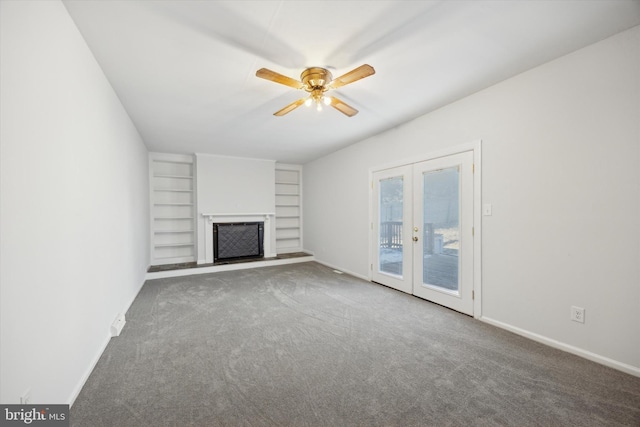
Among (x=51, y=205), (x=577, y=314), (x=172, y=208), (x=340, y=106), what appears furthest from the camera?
(x=172, y=208)

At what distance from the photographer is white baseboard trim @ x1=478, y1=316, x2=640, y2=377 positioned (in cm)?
189

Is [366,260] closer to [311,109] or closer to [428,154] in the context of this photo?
[428,154]

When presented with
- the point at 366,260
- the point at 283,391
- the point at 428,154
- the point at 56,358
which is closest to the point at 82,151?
the point at 56,358

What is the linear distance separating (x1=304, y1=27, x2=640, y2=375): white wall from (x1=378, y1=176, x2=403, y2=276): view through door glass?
1042 mm

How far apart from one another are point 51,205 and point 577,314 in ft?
12.6

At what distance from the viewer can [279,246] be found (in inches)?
269

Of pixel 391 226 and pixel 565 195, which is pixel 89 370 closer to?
pixel 391 226

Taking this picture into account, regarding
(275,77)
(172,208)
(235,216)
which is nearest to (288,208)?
(235,216)

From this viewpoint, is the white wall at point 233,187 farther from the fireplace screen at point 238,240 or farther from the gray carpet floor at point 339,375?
the gray carpet floor at point 339,375

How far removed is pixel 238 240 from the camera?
19.0 feet

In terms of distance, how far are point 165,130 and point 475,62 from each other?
4186 mm

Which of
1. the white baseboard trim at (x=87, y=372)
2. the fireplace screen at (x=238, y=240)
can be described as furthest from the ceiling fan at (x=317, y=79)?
the fireplace screen at (x=238, y=240)

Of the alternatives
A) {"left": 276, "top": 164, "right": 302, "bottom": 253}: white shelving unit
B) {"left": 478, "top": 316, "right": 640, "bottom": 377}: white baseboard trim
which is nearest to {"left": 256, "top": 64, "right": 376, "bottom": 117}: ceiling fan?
{"left": 478, "top": 316, "right": 640, "bottom": 377}: white baseboard trim

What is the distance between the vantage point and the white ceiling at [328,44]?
1.66 m
